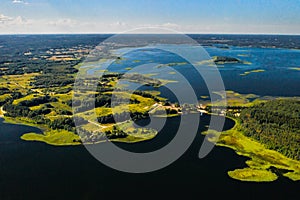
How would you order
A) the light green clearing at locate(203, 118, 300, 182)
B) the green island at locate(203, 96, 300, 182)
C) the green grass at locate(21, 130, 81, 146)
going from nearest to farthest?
the light green clearing at locate(203, 118, 300, 182), the green island at locate(203, 96, 300, 182), the green grass at locate(21, 130, 81, 146)

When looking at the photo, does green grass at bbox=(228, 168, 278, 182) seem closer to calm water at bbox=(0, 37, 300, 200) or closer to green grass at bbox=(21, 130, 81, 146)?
calm water at bbox=(0, 37, 300, 200)

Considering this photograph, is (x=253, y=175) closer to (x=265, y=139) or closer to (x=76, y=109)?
(x=265, y=139)

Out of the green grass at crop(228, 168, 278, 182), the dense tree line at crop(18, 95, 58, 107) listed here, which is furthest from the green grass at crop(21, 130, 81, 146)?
the green grass at crop(228, 168, 278, 182)

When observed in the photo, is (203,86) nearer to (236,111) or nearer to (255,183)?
(236,111)

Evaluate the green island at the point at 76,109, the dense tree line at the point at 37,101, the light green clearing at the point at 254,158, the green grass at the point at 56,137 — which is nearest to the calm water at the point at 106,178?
the light green clearing at the point at 254,158

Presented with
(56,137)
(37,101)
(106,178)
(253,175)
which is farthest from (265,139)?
(37,101)

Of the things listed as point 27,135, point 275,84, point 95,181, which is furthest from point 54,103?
point 275,84

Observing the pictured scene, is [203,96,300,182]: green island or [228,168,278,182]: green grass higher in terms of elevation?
[203,96,300,182]: green island
